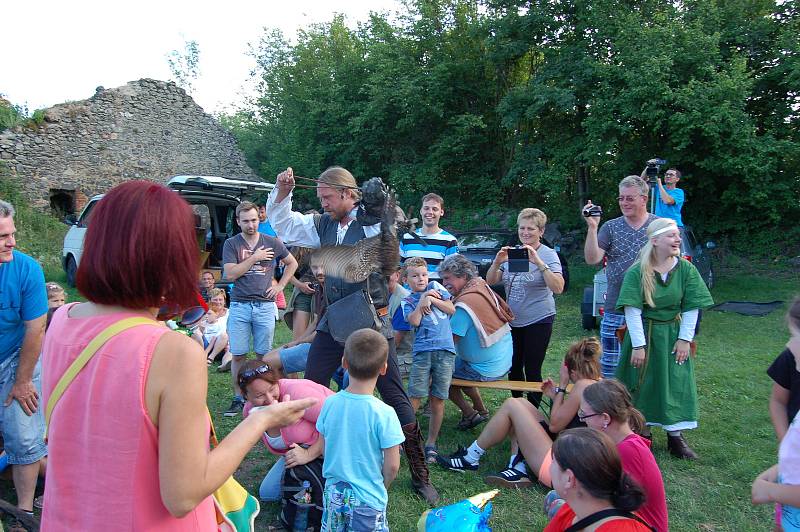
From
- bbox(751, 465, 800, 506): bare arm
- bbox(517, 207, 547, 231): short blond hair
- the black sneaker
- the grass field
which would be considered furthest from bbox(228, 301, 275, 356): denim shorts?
bbox(751, 465, 800, 506): bare arm

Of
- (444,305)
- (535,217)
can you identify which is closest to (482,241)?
(535,217)

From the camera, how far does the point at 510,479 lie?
12.4 ft

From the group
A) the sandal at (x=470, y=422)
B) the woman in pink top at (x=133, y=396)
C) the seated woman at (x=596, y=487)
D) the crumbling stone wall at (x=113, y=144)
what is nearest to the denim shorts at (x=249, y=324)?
the sandal at (x=470, y=422)

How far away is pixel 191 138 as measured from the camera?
19.6m

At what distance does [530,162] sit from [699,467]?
11.9 metres

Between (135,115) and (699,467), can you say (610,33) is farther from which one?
(135,115)

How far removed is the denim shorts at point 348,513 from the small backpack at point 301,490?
0.38 meters

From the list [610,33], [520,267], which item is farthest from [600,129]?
[520,267]

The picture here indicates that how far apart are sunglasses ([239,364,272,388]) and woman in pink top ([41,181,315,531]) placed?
6.25 ft

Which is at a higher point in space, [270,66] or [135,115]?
[270,66]

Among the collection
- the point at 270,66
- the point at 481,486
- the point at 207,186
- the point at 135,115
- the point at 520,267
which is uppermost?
the point at 270,66

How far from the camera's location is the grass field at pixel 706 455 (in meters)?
3.38

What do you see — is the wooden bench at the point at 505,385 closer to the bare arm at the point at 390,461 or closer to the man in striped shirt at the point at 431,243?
the man in striped shirt at the point at 431,243

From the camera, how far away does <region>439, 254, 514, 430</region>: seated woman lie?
445 centimetres
